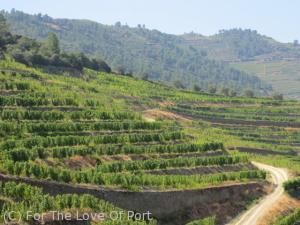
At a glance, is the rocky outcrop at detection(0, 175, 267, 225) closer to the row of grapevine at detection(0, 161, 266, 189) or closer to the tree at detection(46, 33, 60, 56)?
the row of grapevine at detection(0, 161, 266, 189)

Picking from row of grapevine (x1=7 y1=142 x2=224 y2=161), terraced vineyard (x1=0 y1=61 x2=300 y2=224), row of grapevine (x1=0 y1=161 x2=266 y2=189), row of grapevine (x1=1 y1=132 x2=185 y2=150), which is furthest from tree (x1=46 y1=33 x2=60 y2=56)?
row of grapevine (x1=0 y1=161 x2=266 y2=189)

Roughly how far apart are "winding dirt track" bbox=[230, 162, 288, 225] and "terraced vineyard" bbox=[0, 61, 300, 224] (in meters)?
2.26

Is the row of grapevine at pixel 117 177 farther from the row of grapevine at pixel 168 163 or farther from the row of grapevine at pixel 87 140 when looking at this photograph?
the row of grapevine at pixel 87 140

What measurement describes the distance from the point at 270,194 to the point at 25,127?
28.4 metres

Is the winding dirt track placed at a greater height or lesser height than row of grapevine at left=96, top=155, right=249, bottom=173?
lesser

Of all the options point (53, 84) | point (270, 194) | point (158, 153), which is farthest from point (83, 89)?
point (270, 194)

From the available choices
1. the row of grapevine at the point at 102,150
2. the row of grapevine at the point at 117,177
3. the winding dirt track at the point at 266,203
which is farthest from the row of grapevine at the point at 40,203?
the winding dirt track at the point at 266,203

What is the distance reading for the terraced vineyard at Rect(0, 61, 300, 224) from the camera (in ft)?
151

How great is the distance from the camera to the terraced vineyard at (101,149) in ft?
151

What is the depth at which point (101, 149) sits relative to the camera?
58.2 m

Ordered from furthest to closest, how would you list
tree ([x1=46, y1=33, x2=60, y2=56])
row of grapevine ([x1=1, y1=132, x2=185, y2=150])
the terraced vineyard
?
tree ([x1=46, y1=33, x2=60, y2=56]) → row of grapevine ([x1=1, y1=132, x2=185, y2=150]) → the terraced vineyard

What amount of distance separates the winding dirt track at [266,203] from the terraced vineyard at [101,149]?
7.40ft

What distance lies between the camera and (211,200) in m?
57.5

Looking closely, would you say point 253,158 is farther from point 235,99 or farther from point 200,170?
point 235,99
